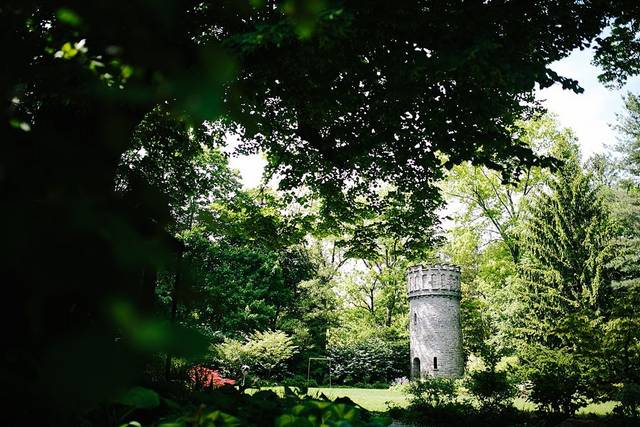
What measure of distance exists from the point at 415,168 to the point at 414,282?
17847 mm

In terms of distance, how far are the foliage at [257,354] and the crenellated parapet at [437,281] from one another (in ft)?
26.4

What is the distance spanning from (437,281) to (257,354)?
427 inches

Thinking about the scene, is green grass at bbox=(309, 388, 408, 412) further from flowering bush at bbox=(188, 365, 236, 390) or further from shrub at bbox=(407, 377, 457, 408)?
flowering bush at bbox=(188, 365, 236, 390)

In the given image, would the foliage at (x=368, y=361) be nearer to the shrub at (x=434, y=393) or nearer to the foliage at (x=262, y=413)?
the shrub at (x=434, y=393)

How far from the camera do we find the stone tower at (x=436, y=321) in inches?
963

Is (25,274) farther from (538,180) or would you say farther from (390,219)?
(538,180)

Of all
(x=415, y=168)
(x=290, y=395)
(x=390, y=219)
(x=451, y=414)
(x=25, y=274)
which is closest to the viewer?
(x=25, y=274)

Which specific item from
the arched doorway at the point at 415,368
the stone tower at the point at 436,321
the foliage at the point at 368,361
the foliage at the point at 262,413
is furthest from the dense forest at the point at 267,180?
the arched doorway at the point at 415,368

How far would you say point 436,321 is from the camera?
25078mm

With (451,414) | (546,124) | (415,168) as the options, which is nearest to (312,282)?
(546,124)

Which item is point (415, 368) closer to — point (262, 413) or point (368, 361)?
point (368, 361)

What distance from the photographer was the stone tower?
2445 centimetres

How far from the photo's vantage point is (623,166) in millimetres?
26359

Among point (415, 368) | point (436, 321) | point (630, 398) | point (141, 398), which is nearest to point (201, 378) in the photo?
point (141, 398)
